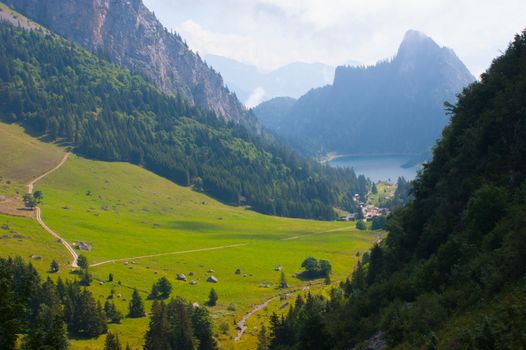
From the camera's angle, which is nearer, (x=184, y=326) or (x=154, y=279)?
(x=184, y=326)

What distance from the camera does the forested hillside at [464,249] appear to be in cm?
3192

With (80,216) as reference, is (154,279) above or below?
below

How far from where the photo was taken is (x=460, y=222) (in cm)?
4991

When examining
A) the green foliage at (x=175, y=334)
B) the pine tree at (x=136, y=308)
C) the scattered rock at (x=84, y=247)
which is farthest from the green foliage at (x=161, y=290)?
the scattered rock at (x=84, y=247)

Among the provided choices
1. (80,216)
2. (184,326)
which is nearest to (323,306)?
(184,326)

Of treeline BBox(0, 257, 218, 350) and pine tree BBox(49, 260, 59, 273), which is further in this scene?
pine tree BBox(49, 260, 59, 273)

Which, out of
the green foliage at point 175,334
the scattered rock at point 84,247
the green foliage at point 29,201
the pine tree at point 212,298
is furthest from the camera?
the green foliage at point 29,201

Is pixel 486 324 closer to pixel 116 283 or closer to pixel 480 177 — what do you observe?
pixel 480 177

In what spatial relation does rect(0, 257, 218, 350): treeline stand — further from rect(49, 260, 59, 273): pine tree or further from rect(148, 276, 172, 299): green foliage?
rect(49, 260, 59, 273): pine tree

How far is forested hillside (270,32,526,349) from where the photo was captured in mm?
31922

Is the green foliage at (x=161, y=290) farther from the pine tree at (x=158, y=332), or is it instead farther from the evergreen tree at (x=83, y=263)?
the pine tree at (x=158, y=332)

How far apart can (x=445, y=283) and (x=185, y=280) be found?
384 ft

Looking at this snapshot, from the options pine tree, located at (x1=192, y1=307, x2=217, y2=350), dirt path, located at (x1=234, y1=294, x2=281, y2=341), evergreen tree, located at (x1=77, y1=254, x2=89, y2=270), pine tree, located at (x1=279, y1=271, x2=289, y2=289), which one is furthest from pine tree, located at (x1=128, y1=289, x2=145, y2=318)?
pine tree, located at (x1=279, y1=271, x2=289, y2=289)

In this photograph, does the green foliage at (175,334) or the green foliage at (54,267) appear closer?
the green foliage at (175,334)
